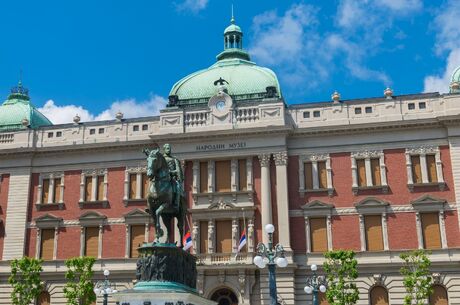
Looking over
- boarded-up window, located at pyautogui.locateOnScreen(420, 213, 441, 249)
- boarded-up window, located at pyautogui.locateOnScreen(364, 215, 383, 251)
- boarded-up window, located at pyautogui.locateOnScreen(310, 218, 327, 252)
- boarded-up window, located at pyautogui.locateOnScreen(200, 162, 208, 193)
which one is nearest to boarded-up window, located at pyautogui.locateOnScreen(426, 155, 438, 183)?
boarded-up window, located at pyautogui.locateOnScreen(420, 213, 441, 249)

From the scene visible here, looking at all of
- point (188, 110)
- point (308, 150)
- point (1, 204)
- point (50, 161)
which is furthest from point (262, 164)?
point (1, 204)

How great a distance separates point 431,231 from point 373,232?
3.87 meters

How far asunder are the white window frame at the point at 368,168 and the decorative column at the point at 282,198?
4.85 metres

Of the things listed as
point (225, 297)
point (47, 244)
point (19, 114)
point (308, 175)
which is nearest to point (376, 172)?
point (308, 175)

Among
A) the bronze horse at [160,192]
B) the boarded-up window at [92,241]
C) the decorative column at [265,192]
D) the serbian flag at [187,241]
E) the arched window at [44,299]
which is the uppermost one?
the decorative column at [265,192]

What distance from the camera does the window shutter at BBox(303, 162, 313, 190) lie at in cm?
4347

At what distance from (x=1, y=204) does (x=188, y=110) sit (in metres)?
17.0

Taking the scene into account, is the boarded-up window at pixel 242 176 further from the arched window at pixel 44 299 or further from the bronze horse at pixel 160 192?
the bronze horse at pixel 160 192

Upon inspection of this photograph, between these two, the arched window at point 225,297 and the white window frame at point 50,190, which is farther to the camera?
the white window frame at point 50,190

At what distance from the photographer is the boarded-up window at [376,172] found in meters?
42.5

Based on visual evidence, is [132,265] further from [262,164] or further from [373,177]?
[373,177]

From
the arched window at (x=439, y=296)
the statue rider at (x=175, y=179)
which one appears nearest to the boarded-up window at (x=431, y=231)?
the arched window at (x=439, y=296)

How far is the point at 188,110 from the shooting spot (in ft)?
151

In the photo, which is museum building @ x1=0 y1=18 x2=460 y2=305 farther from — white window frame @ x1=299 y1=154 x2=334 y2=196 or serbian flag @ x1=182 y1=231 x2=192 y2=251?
serbian flag @ x1=182 y1=231 x2=192 y2=251
